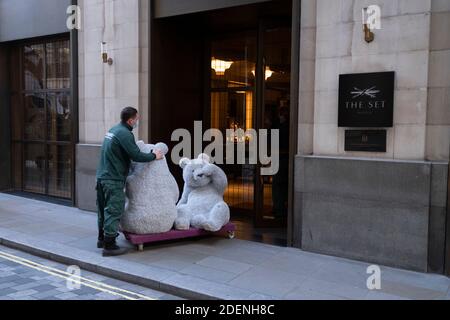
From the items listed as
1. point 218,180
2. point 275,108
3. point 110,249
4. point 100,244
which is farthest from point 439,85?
point 100,244

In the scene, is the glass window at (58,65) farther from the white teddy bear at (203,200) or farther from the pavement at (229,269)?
the white teddy bear at (203,200)

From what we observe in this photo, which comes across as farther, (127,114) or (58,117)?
(58,117)

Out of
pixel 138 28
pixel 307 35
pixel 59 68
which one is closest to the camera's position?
pixel 307 35

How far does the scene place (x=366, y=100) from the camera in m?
6.42

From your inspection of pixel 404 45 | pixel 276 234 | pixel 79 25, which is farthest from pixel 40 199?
pixel 404 45

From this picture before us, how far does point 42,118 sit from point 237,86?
495 cm

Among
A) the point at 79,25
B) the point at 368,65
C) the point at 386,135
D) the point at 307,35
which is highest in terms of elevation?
the point at 79,25

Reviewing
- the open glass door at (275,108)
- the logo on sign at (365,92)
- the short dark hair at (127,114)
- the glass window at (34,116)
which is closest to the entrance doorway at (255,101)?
the open glass door at (275,108)

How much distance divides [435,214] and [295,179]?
1.93 m

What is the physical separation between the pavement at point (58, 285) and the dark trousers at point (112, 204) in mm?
653

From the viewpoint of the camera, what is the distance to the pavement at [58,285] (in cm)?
551

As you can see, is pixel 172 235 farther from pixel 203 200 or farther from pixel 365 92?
pixel 365 92
